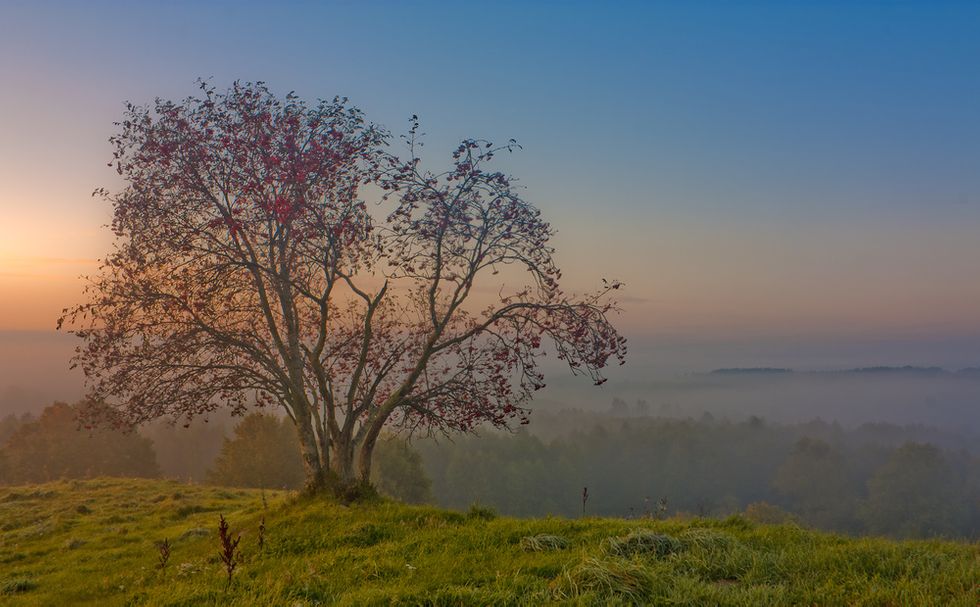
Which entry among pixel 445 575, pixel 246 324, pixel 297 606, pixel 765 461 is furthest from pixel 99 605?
pixel 765 461

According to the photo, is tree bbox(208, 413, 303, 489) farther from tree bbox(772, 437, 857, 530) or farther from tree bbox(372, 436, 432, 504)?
tree bbox(772, 437, 857, 530)

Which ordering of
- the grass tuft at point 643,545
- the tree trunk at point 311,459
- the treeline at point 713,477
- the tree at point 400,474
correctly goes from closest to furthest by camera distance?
the grass tuft at point 643,545 → the tree trunk at point 311,459 → the tree at point 400,474 → the treeline at point 713,477

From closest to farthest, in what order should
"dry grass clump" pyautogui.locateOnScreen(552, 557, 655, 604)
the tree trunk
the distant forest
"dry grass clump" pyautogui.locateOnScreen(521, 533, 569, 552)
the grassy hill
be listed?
"dry grass clump" pyautogui.locateOnScreen(552, 557, 655, 604), the grassy hill, "dry grass clump" pyautogui.locateOnScreen(521, 533, 569, 552), the tree trunk, the distant forest

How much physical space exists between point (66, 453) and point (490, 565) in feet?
243

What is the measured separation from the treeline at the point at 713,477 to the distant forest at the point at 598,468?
314mm

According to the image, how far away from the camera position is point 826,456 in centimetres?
12975

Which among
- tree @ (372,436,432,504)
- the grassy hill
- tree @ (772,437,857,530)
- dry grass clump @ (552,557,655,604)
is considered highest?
dry grass clump @ (552,557,655,604)

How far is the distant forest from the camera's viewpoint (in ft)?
200

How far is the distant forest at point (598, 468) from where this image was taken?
6100cm

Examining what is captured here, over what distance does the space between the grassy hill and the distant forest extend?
5.81m

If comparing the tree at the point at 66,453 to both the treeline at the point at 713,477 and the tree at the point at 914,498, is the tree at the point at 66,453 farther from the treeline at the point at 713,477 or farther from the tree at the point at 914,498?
the tree at the point at 914,498

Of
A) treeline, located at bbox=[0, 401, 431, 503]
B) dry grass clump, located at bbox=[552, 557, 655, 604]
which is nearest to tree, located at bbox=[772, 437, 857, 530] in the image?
treeline, located at bbox=[0, 401, 431, 503]

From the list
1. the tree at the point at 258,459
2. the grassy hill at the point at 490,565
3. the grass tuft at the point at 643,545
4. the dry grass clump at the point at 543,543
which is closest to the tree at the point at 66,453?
the tree at the point at 258,459

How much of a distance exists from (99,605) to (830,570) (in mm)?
13325
